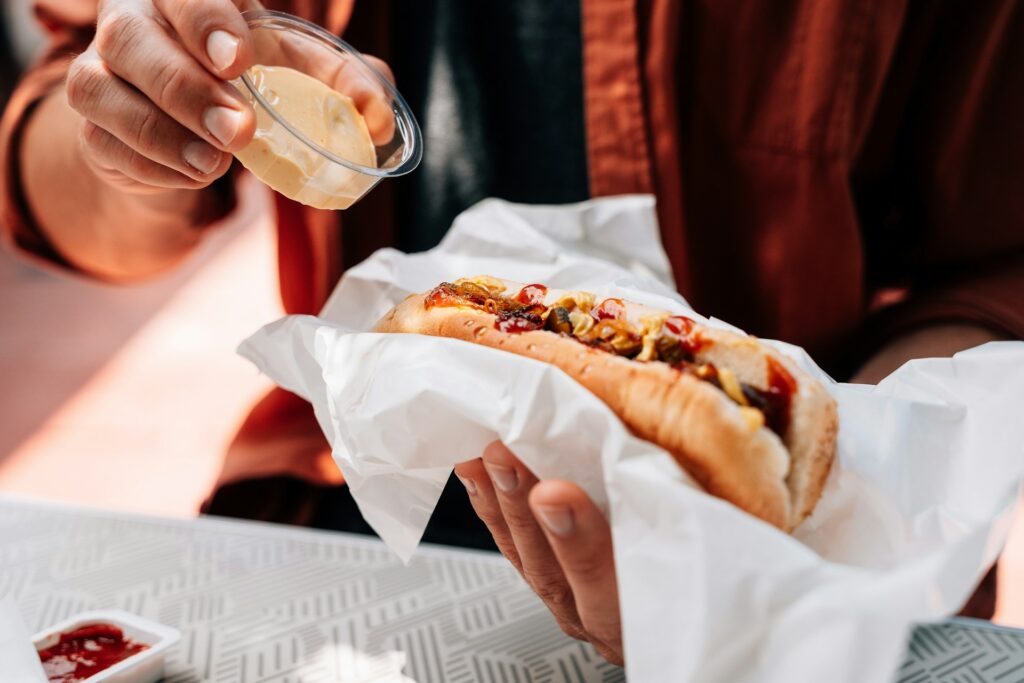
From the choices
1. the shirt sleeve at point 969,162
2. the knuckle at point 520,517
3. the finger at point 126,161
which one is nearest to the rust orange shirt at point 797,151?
the shirt sleeve at point 969,162

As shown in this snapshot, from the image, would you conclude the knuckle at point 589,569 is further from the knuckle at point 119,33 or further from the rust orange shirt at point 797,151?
the rust orange shirt at point 797,151

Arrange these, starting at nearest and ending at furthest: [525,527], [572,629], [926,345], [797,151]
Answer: [525,527]
[572,629]
[926,345]
[797,151]

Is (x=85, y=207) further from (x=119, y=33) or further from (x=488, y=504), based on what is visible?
(x=488, y=504)

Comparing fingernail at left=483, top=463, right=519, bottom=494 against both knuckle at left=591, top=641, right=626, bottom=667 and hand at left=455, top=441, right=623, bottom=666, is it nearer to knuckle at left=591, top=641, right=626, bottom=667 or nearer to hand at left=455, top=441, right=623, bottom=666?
hand at left=455, top=441, right=623, bottom=666

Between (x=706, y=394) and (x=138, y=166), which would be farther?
(x=138, y=166)

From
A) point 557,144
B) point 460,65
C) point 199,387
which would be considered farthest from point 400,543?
point 199,387

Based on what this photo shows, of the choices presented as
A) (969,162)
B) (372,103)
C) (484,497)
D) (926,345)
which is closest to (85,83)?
(372,103)
